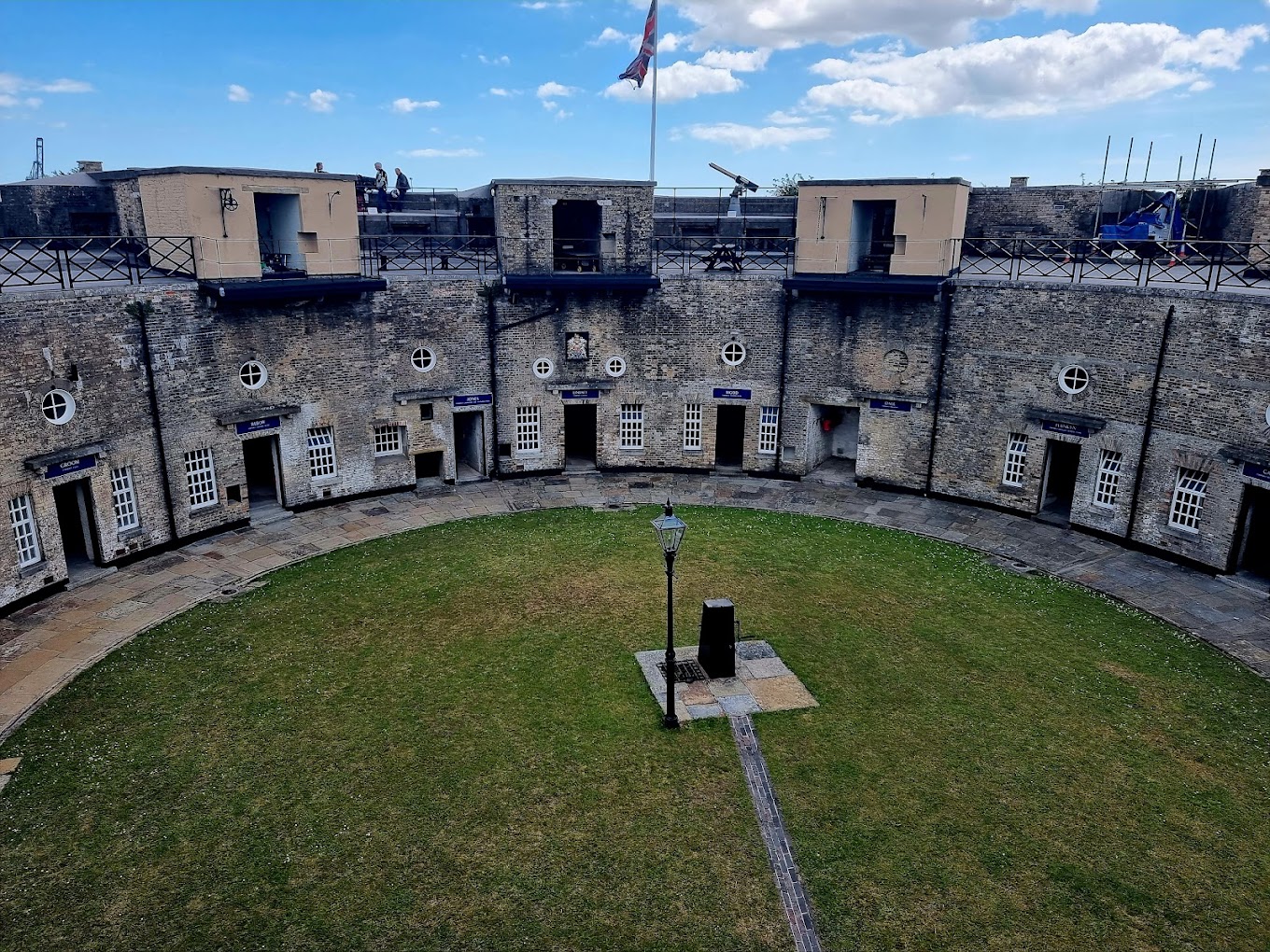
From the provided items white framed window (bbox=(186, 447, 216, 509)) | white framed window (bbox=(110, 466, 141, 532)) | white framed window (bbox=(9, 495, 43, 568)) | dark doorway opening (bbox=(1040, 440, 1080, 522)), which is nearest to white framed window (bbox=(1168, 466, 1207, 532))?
dark doorway opening (bbox=(1040, 440, 1080, 522))

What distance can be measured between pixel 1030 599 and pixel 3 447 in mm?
21379

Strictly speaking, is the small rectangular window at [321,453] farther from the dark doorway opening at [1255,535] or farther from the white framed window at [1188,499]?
the dark doorway opening at [1255,535]

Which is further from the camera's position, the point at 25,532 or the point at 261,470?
the point at 261,470

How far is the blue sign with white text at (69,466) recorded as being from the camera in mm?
17656

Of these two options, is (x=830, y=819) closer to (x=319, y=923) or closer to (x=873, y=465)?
(x=319, y=923)

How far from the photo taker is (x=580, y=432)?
95.8 feet

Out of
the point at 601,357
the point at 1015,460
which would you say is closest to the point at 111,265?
the point at 601,357

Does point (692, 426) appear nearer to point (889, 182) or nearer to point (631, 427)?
point (631, 427)

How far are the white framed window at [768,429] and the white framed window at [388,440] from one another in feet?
35.7

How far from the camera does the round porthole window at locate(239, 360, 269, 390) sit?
2128cm

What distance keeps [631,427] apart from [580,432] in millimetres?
3205

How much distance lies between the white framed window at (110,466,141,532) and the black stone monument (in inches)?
547

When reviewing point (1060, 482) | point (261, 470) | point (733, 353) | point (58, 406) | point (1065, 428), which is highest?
point (733, 353)

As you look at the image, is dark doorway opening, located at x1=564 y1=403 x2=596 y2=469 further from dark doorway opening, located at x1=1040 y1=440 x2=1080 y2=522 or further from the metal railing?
dark doorway opening, located at x1=1040 y1=440 x2=1080 y2=522
